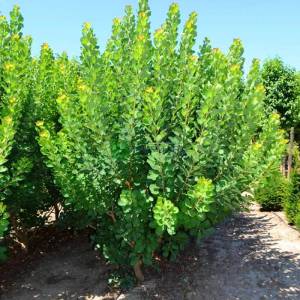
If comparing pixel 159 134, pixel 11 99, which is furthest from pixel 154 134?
pixel 11 99

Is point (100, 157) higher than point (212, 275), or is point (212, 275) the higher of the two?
point (100, 157)

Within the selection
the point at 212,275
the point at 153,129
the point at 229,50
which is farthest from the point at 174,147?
the point at 212,275

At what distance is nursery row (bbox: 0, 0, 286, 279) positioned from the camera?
4.77 m

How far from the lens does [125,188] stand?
214 inches

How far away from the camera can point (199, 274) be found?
672cm

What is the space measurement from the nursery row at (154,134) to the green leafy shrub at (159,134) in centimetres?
1

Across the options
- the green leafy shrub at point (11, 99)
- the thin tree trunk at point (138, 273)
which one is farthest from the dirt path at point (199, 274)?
the green leafy shrub at point (11, 99)

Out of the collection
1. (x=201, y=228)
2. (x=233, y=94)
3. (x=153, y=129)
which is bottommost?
(x=201, y=228)

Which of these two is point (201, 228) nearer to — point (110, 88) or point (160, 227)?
point (160, 227)

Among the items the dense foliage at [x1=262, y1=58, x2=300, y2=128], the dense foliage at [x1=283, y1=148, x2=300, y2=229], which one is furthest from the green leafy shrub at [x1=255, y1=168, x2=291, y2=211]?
the dense foliage at [x1=262, y1=58, x2=300, y2=128]

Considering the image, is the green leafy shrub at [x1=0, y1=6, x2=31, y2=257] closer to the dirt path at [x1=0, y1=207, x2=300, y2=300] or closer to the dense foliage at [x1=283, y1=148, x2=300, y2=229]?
the dirt path at [x1=0, y1=207, x2=300, y2=300]

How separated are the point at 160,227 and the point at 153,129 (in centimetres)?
120

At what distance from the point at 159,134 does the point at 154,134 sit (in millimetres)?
60

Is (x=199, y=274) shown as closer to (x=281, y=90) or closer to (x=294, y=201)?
(x=294, y=201)
